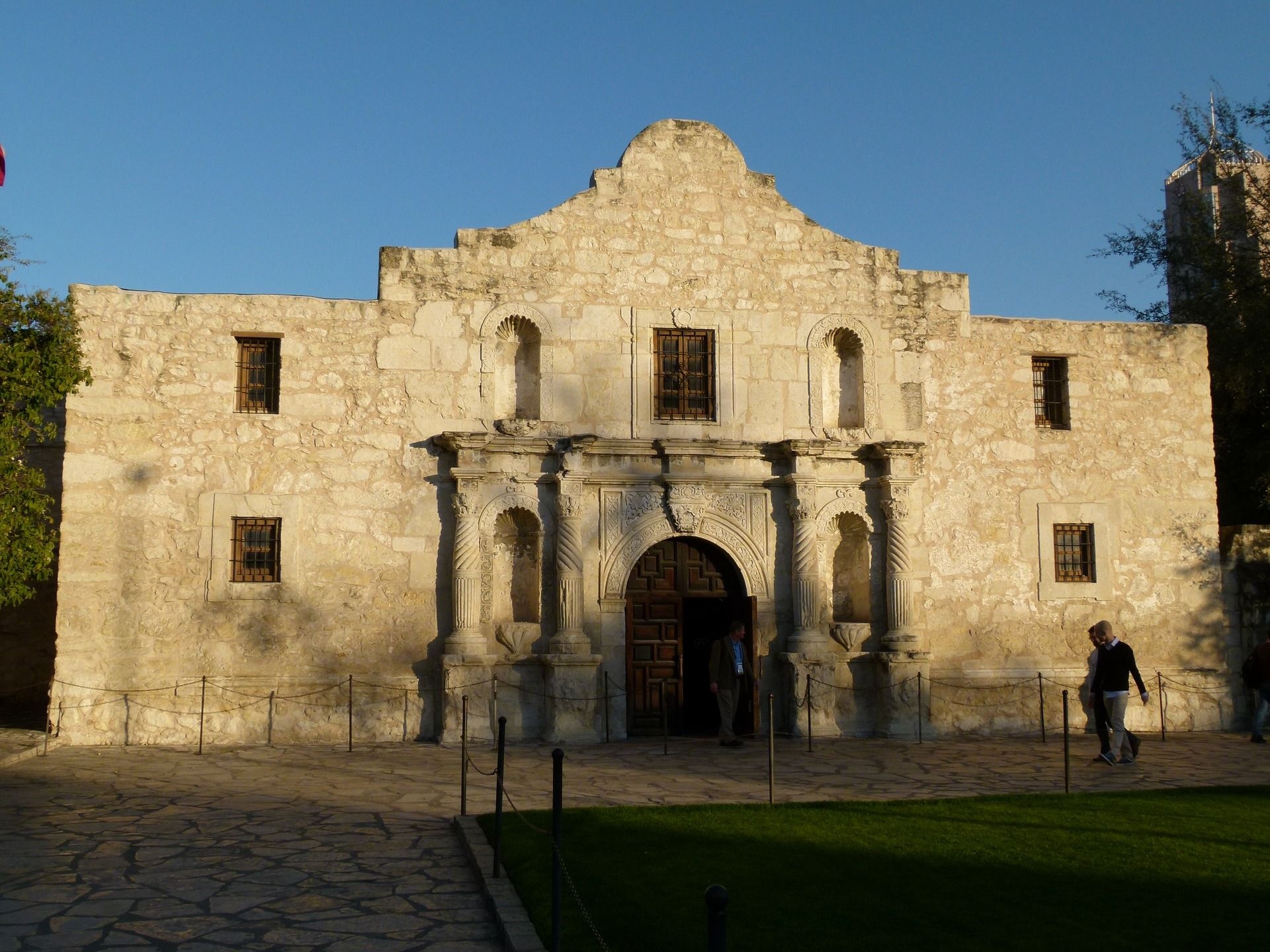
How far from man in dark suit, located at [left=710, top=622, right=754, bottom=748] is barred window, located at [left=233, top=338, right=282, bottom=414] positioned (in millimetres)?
6221

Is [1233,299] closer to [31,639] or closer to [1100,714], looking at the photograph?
[1100,714]

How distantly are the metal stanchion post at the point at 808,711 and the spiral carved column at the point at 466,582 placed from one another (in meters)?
3.94

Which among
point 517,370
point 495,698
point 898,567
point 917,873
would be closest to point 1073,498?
point 898,567

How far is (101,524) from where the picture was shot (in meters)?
13.9

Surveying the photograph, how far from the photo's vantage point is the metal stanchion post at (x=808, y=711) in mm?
13453

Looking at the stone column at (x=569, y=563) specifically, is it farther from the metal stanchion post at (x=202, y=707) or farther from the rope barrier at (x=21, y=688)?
the rope barrier at (x=21, y=688)

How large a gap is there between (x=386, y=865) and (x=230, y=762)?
5241 mm

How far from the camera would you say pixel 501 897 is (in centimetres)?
685

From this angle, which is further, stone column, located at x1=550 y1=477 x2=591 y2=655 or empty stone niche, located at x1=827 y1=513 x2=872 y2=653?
empty stone niche, located at x1=827 y1=513 x2=872 y2=653

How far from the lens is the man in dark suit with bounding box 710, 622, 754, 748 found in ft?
45.7

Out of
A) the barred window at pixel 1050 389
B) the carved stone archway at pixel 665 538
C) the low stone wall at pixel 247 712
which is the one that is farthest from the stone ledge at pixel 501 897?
the barred window at pixel 1050 389

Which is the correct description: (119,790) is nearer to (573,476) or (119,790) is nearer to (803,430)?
(573,476)

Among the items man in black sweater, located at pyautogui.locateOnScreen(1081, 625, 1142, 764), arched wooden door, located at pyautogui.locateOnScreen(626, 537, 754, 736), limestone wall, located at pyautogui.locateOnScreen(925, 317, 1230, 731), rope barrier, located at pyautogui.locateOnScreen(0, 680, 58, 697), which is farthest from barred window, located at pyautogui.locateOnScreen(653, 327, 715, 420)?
rope barrier, located at pyautogui.locateOnScreen(0, 680, 58, 697)

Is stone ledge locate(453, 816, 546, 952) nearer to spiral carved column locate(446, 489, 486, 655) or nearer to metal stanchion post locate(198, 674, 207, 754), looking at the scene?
spiral carved column locate(446, 489, 486, 655)
